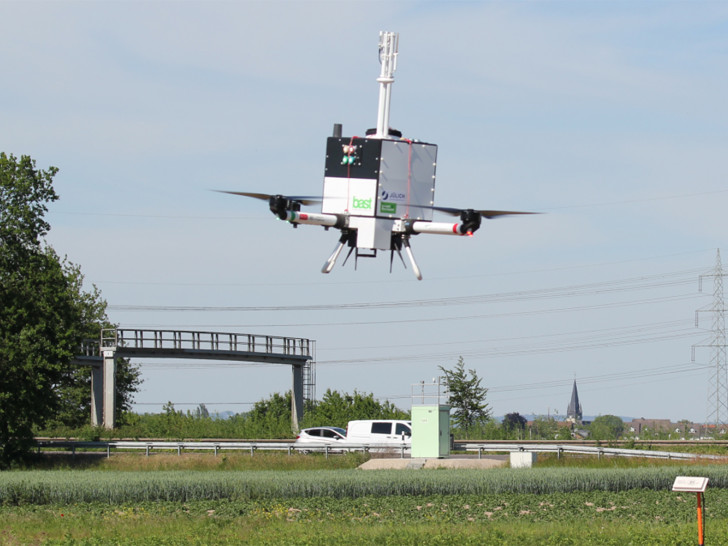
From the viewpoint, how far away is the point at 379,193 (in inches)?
861

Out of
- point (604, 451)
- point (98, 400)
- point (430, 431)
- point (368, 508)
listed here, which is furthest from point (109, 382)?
point (368, 508)

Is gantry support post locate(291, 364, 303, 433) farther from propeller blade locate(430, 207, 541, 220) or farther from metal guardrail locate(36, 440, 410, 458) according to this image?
propeller blade locate(430, 207, 541, 220)

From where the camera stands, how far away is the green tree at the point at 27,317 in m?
47.2

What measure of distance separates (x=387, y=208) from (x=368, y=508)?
1124 centimetres

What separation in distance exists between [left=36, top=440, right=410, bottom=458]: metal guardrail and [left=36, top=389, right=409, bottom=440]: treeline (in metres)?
8.42

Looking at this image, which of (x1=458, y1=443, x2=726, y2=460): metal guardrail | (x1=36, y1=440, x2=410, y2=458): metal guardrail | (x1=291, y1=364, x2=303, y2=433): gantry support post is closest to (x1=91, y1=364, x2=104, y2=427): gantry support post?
(x1=36, y1=440, x2=410, y2=458): metal guardrail

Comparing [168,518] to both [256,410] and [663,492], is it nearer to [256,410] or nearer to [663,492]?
[663,492]

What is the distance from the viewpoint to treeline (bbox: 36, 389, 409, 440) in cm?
6172

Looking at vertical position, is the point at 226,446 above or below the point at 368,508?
above

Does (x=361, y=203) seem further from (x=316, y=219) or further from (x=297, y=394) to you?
(x=297, y=394)

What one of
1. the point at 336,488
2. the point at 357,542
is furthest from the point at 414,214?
the point at 336,488

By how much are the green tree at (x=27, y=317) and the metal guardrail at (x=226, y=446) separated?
2.30 metres

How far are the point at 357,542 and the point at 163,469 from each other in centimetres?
2398

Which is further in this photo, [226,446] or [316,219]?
[226,446]
